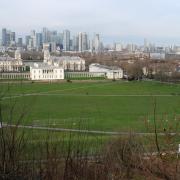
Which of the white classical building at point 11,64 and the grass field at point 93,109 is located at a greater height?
the white classical building at point 11,64

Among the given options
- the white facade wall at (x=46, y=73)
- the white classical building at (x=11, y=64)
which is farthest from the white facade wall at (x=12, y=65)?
the white facade wall at (x=46, y=73)

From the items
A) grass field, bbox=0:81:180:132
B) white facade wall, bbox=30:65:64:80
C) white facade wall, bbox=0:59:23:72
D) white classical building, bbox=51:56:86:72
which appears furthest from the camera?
white classical building, bbox=51:56:86:72

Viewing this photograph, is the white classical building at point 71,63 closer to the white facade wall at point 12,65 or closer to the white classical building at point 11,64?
the white classical building at point 11,64

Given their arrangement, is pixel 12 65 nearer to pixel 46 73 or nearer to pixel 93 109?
pixel 46 73

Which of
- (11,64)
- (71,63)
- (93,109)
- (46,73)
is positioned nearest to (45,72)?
(46,73)

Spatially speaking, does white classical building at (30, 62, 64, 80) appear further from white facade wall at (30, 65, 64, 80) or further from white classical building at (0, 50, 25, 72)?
white classical building at (0, 50, 25, 72)

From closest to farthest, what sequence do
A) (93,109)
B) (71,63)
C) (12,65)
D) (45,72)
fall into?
(93,109) → (45,72) → (12,65) → (71,63)

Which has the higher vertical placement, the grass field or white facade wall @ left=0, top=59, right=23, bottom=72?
white facade wall @ left=0, top=59, right=23, bottom=72

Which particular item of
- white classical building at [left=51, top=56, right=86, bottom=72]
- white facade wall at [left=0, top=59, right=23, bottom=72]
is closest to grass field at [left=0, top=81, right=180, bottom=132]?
white facade wall at [left=0, top=59, right=23, bottom=72]

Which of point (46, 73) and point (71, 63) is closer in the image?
point (46, 73)

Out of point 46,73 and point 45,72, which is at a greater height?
point 45,72

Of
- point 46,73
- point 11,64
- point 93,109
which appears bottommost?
point 93,109

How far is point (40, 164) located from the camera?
17.8 ft

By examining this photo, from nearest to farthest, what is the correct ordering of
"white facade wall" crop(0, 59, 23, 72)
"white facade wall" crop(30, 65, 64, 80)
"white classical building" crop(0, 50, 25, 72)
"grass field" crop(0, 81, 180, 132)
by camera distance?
"grass field" crop(0, 81, 180, 132), "white facade wall" crop(30, 65, 64, 80), "white facade wall" crop(0, 59, 23, 72), "white classical building" crop(0, 50, 25, 72)
